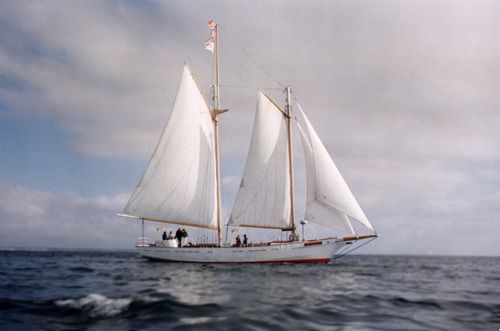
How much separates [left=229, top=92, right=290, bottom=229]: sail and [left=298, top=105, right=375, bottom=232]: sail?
11.2 feet

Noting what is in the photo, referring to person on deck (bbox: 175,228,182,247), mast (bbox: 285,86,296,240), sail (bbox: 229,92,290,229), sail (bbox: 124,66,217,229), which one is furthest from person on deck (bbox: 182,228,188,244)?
mast (bbox: 285,86,296,240)

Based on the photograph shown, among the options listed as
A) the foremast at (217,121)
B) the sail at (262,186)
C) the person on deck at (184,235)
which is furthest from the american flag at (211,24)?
the person on deck at (184,235)

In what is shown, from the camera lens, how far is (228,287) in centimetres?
2142

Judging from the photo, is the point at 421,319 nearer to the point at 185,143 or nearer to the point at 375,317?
the point at 375,317

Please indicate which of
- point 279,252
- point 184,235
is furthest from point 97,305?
point 184,235

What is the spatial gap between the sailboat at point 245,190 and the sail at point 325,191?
10 cm

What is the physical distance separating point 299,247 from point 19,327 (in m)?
34.4

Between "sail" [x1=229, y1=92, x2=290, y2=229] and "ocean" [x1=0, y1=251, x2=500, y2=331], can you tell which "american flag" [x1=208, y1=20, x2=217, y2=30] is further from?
"ocean" [x1=0, y1=251, x2=500, y2=331]

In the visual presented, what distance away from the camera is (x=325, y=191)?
141 feet

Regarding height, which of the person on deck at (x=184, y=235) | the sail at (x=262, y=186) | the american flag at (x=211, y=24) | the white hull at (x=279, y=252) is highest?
the american flag at (x=211, y=24)

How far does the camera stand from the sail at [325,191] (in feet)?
137

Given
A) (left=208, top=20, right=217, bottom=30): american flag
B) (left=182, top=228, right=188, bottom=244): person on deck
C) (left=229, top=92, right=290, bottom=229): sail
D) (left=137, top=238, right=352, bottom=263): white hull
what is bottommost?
(left=137, top=238, right=352, bottom=263): white hull

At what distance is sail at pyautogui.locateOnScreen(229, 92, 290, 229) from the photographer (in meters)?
46.2

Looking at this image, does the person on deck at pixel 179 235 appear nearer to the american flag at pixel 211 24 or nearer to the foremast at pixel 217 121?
the foremast at pixel 217 121
